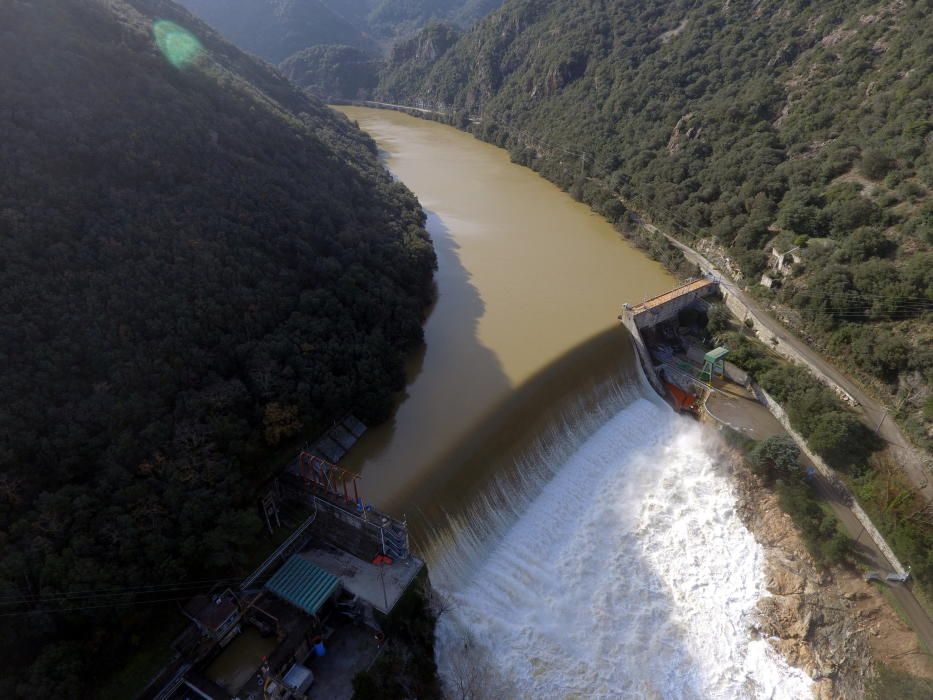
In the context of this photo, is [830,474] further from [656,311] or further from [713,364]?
[656,311]

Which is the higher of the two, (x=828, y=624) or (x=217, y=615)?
(x=828, y=624)

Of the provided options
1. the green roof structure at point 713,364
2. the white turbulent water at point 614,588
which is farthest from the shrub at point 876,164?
the white turbulent water at point 614,588

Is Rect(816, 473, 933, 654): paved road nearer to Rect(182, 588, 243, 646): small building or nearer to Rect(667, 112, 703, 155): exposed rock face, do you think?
Rect(182, 588, 243, 646): small building

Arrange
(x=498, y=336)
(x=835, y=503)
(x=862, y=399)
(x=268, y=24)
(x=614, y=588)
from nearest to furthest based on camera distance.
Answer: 1. (x=614, y=588)
2. (x=835, y=503)
3. (x=862, y=399)
4. (x=498, y=336)
5. (x=268, y=24)

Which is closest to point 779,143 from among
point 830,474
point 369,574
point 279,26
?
point 830,474

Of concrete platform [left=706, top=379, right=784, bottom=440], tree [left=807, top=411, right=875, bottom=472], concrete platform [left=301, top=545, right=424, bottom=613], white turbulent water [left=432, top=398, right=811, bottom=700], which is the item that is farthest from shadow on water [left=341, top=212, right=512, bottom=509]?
Answer: tree [left=807, top=411, right=875, bottom=472]

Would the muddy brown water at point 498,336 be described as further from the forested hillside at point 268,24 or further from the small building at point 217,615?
the forested hillside at point 268,24
